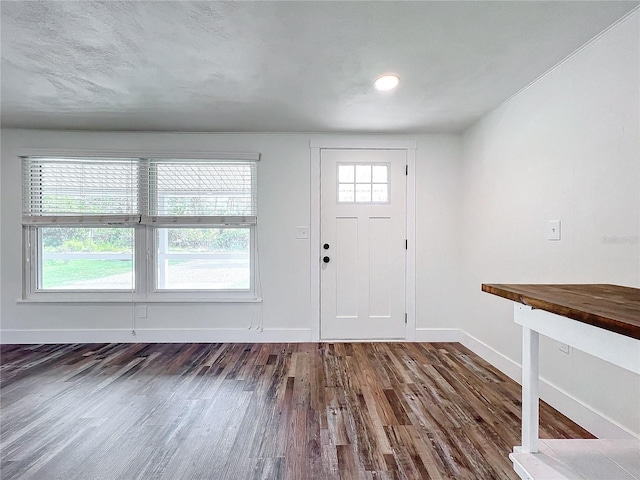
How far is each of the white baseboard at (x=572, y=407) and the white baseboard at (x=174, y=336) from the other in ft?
5.83

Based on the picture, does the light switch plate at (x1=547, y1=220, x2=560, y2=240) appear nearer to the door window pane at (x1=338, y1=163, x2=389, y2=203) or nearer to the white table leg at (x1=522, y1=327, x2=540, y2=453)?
the white table leg at (x1=522, y1=327, x2=540, y2=453)

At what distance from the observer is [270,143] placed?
131 inches

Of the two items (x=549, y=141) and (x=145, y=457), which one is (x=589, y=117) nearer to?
(x=549, y=141)

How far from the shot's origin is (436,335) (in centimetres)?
336

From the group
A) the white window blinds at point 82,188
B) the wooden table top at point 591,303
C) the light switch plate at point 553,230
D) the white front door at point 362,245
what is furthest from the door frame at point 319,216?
the wooden table top at point 591,303

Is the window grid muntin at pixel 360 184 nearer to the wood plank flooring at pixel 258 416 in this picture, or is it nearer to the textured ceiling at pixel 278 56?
the textured ceiling at pixel 278 56

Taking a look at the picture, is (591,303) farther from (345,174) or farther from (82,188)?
(82,188)

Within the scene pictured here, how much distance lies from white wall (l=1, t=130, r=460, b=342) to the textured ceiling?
0.45 m

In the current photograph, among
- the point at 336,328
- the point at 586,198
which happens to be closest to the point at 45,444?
the point at 336,328

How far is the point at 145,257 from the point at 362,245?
2.24 meters

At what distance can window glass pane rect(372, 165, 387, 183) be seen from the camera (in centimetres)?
338

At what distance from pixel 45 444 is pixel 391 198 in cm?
314

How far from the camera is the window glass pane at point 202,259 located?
3340 mm

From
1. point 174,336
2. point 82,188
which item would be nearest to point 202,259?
point 174,336
